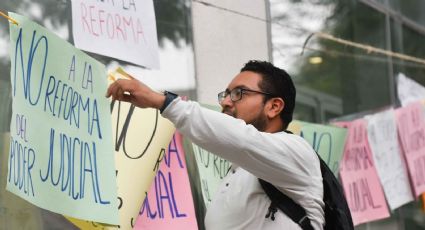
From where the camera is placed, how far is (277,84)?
2.82 metres

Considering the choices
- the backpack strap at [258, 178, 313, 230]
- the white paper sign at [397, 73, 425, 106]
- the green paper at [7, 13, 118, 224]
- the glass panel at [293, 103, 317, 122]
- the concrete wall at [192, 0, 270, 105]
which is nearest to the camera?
the backpack strap at [258, 178, 313, 230]

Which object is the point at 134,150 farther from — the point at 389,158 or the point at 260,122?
the point at 389,158

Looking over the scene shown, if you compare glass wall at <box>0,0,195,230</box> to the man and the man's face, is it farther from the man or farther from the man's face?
the man's face

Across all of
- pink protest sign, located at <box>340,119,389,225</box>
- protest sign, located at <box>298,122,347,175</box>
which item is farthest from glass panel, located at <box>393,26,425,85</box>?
protest sign, located at <box>298,122,347,175</box>

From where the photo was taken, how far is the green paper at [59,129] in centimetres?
273

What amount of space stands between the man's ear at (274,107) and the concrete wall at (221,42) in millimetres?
1503

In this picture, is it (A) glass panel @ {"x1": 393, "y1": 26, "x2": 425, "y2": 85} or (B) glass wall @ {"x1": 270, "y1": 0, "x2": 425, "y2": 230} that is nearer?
(B) glass wall @ {"x1": 270, "y1": 0, "x2": 425, "y2": 230}

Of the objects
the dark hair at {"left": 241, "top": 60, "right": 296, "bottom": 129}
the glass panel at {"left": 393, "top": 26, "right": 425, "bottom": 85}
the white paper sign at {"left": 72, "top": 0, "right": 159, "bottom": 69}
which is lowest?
the dark hair at {"left": 241, "top": 60, "right": 296, "bottom": 129}

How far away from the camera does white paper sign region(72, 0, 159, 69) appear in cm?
337

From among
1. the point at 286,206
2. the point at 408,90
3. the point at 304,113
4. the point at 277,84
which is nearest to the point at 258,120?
the point at 277,84

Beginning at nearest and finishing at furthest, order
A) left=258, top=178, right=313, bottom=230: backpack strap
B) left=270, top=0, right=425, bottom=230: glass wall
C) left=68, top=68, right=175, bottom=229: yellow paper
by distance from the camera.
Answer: left=258, top=178, right=313, bottom=230: backpack strap, left=68, top=68, right=175, bottom=229: yellow paper, left=270, top=0, right=425, bottom=230: glass wall

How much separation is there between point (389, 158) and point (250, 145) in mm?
3674

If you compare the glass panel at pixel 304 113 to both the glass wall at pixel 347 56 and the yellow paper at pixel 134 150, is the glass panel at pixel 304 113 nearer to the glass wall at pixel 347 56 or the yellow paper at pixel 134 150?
the glass wall at pixel 347 56

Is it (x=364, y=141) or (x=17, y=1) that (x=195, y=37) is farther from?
(x=364, y=141)
